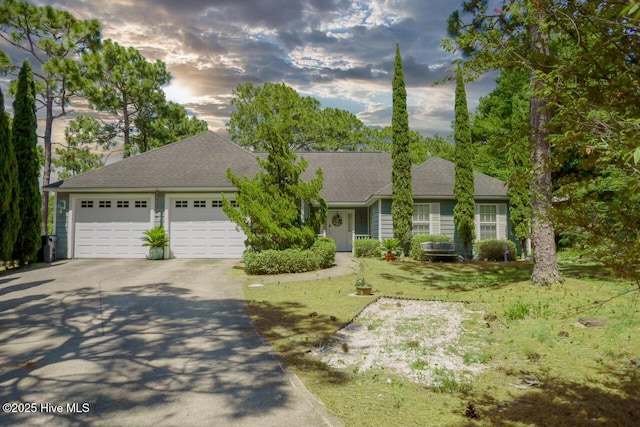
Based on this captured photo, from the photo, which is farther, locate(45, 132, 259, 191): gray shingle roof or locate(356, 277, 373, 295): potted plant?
locate(45, 132, 259, 191): gray shingle roof

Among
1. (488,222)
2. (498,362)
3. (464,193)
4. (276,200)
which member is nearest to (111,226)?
(276,200)

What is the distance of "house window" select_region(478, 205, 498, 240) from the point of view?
61.3ft

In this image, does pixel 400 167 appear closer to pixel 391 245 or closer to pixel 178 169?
pixel 391 245

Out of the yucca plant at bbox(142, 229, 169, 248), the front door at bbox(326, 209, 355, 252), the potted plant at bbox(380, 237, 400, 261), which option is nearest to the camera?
the yucca plant at bbox(142, 229, 169, 248)

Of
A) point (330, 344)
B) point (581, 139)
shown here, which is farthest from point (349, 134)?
point (581, 139)

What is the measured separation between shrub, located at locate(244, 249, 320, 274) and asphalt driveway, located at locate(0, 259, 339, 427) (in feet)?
10.4

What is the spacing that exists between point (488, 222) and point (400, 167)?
5.09 meters

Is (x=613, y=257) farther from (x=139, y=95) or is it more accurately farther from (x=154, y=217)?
(x=139, y=95)

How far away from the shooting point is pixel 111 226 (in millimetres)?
17219

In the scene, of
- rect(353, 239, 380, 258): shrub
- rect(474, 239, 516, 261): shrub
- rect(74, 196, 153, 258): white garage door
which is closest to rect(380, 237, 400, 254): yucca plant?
rect(353, 239, 380, 258): shrub

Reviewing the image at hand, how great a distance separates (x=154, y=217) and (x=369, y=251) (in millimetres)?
9666

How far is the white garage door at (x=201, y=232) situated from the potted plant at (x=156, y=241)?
649 mm

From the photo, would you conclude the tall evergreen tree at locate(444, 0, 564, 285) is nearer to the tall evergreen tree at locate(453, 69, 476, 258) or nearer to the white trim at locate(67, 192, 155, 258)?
the tall evergreen tree at locate(453, 69, 476, 258)

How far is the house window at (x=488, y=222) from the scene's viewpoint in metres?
18.7
